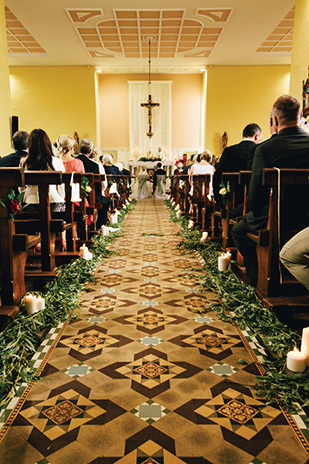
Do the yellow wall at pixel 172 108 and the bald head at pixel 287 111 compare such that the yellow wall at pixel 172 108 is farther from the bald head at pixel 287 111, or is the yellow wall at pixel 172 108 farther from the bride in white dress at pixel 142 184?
the bald head at pixel 287 111

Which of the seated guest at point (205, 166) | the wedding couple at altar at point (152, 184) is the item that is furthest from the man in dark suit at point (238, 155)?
the wedding couple at altar at point (152, 184)

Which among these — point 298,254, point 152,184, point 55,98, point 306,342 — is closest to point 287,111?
point 298,254

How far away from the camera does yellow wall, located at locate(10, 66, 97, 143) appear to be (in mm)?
15906

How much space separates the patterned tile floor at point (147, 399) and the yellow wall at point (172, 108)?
15372 millimetres

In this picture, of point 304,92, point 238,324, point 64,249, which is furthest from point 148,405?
point 304,92

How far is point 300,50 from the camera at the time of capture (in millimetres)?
7320

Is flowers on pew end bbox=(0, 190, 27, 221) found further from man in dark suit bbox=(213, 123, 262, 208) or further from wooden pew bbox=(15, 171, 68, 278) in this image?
man in dark suit bbox=(213, 123, 262, 208)

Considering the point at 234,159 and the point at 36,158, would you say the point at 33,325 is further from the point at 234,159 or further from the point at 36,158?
the point at 234,159

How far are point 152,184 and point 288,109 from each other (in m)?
13.0

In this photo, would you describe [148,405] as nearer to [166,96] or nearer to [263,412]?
[263,412]

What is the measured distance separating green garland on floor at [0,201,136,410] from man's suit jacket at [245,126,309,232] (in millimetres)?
1707

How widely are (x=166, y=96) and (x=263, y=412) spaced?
17189 millimetres

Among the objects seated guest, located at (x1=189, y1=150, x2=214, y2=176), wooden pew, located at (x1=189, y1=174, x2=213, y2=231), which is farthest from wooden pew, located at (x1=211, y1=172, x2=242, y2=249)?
seated guest, located at (x1=189, y1=150, x2=214, y2=176)

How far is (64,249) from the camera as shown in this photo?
4.52 metres
